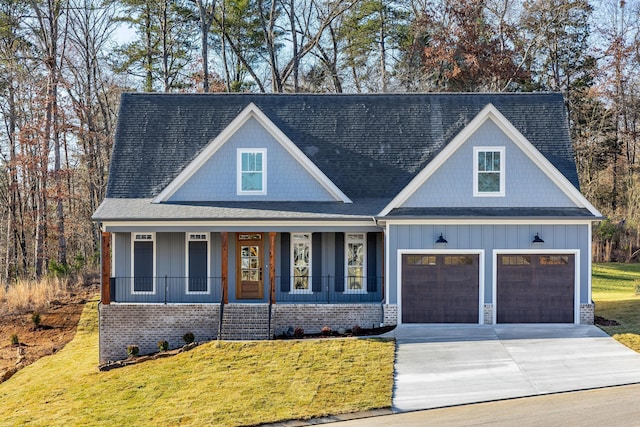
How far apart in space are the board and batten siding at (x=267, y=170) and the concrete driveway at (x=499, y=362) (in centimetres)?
504

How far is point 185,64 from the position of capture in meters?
38.2

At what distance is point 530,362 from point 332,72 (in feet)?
91.9

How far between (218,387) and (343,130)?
412 inches

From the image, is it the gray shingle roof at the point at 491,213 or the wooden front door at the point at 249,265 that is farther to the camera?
the wooden front door at the point at 249,265

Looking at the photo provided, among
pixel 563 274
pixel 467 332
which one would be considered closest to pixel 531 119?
pixel 563 274

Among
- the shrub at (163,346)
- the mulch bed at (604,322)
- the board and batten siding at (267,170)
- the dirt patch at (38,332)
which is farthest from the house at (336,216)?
the dirt patch at (38,332)

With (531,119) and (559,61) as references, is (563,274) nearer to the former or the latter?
(531,119)

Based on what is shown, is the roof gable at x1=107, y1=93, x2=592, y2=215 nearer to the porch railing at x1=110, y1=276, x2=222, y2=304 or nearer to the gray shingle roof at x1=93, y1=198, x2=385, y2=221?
the gray shingle roof at x1=93, y1=198, x2=385, y2=221

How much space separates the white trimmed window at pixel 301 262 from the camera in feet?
65.7

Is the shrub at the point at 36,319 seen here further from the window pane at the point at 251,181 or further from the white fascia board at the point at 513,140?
the white fascia board at the point at 513,140

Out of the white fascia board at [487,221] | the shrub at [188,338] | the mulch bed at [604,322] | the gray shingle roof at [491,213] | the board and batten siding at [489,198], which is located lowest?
the shrub at [188,338]

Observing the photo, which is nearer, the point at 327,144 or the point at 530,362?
the point at 530,362

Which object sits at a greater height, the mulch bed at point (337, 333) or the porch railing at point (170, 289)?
the porch railing at point (170, 289)

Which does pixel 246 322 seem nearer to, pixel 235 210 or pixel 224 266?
pixel 224 266
